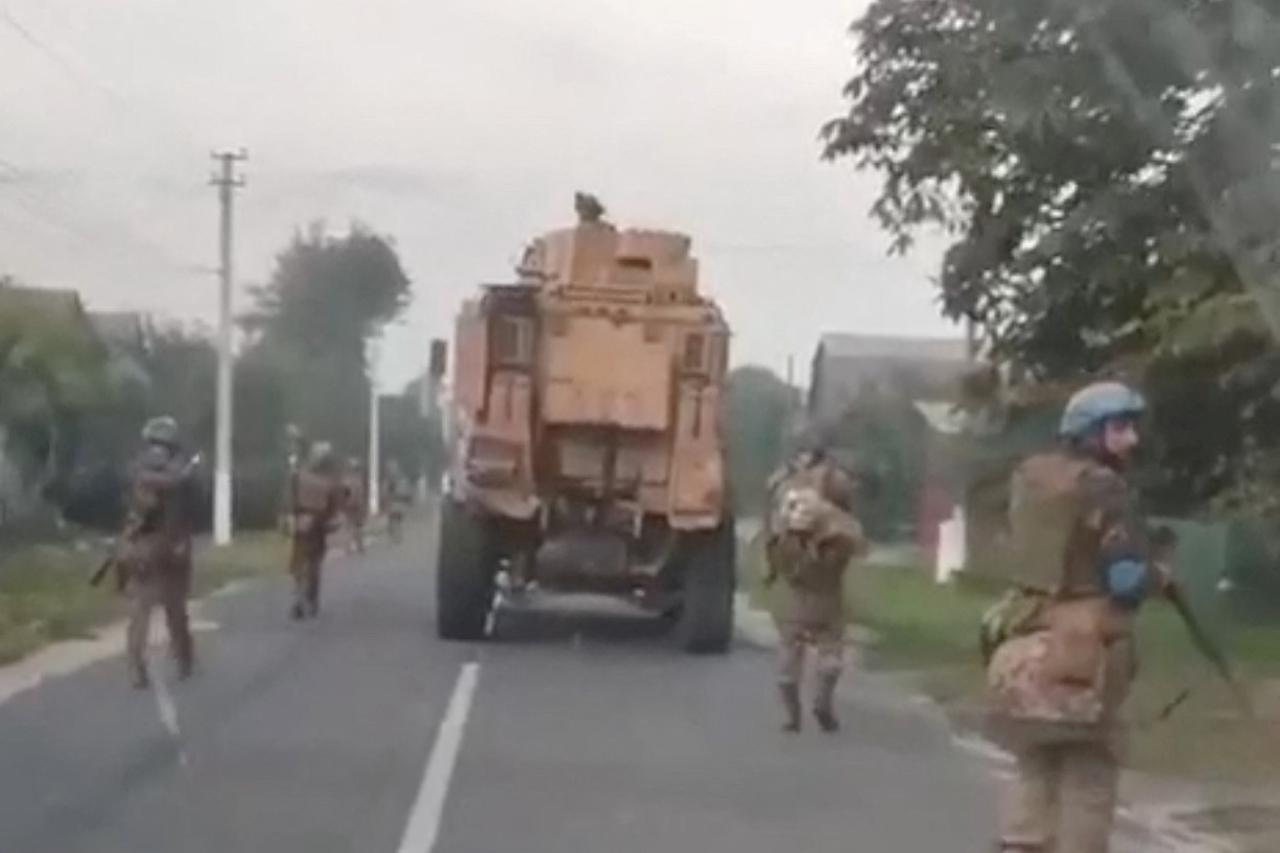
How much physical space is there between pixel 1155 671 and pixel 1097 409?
55.5 feet

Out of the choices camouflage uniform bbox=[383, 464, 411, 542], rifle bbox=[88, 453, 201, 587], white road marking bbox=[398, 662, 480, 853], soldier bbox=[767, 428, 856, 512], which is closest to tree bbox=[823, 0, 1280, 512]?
soldier bbox=[767, 428, 856, 512]

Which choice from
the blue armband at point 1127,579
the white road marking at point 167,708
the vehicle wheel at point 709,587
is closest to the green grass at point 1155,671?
the vehicle wheel at point 709,587

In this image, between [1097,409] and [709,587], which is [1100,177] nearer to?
[709,587]

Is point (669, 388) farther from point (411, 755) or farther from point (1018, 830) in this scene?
point (1018, 830)

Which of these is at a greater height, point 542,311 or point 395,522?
point 542,311

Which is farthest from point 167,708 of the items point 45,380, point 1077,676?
point 45,380

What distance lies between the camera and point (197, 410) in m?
66.4

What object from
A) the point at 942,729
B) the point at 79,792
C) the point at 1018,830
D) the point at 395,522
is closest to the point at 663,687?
the point at 942,729

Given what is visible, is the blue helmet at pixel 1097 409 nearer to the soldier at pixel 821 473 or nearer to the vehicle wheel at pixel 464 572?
the soldier at pixel 821 473

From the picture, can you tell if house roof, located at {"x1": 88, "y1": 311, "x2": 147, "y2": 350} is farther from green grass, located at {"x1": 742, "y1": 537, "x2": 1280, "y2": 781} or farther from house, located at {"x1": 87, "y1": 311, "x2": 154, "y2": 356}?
green grass, located at {"x1": 742, "y1": 537, "x2": 1280, "y2": 781}

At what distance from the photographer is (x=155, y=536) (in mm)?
21562

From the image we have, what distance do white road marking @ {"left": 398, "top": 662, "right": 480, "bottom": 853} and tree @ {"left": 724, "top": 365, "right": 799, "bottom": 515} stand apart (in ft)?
9.63

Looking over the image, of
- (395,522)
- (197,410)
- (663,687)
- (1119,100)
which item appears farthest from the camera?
(395,522)

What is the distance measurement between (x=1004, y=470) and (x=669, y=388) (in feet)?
22.3
